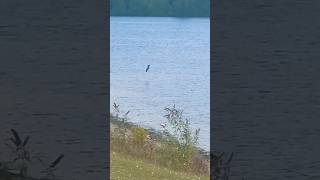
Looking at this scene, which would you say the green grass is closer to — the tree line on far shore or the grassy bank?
the grassy bank

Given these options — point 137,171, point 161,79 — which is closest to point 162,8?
point 161,79

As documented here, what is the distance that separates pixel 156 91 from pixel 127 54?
11.7m

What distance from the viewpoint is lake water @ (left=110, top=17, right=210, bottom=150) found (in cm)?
1700

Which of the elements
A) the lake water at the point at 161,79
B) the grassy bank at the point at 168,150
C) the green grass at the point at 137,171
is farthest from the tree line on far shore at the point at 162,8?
the green grass at the point at 137,171

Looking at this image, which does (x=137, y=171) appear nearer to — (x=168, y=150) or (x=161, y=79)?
(x=168, y=150)

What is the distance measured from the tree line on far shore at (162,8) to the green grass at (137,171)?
112 feet

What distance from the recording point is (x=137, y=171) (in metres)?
10.1

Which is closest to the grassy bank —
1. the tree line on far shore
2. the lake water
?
the lake water

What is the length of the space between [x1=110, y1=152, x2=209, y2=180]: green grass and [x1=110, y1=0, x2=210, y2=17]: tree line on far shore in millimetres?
34177

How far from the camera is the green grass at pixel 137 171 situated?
9.69 m

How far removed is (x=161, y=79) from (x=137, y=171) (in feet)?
47.3

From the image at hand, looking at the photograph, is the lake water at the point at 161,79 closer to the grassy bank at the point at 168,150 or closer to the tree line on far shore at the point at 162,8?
the grassy bank at the point at 168,150
